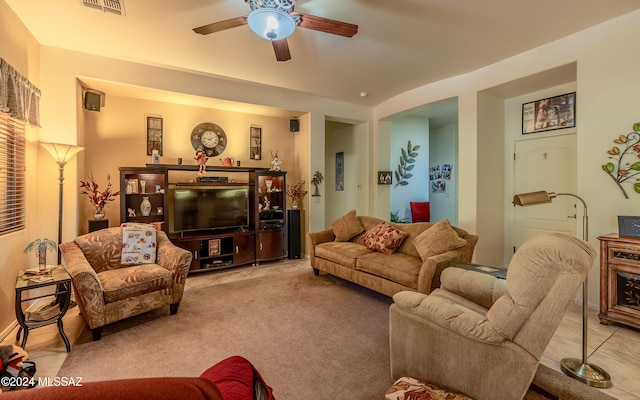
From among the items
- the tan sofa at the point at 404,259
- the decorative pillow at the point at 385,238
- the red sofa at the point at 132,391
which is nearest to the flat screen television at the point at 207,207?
→ the tan sofa at the point at 404,259

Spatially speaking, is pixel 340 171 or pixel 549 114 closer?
pixel 549 114

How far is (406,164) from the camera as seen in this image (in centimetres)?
658

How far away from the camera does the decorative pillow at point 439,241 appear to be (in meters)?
2.96

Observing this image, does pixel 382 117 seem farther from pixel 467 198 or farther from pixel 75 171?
pixel 75 171

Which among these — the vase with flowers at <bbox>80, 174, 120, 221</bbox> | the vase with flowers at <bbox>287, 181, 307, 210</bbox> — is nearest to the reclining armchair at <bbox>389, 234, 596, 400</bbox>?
the vase with flowers at <bbox>287, 181, 307, 210</bbox>

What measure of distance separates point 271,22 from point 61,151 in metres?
2.80

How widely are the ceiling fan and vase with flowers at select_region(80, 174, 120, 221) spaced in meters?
2.63

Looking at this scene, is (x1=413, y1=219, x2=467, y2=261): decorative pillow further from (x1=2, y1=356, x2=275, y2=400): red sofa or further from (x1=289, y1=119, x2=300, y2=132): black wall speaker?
(x1=289, y1=119, x2=300, y2=132): black wall speaker

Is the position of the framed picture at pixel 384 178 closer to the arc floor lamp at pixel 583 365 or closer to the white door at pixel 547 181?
the white door at pixel 547 181

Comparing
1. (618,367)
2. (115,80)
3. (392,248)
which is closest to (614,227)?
(618,367)

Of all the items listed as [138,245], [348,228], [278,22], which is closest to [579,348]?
[348,228]

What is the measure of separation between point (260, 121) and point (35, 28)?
10.0 ft

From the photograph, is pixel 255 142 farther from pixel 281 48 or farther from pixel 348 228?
pixel 281 48

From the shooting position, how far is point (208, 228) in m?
4.51
